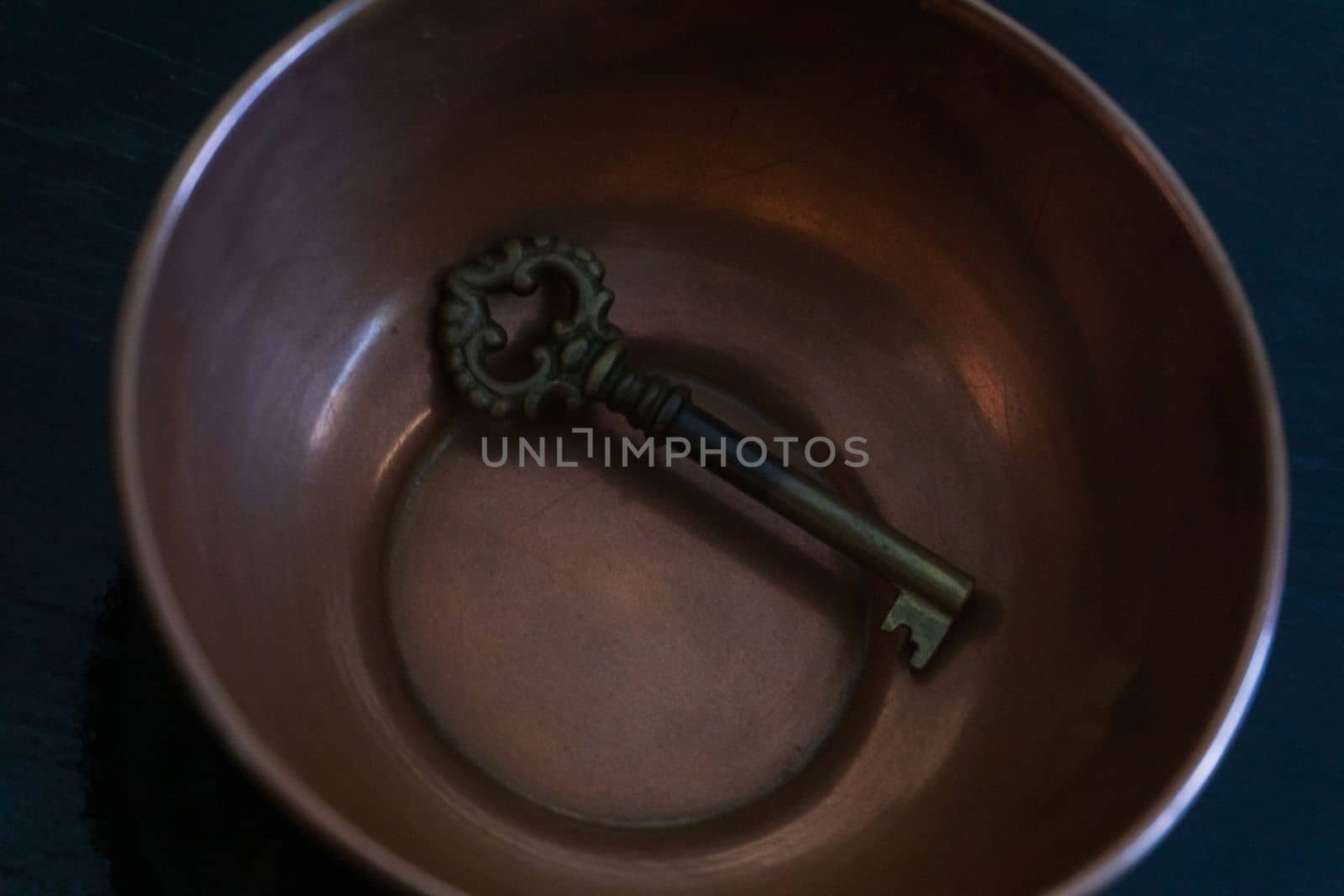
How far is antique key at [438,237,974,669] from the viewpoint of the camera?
682mm

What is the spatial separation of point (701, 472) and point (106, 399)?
36cm

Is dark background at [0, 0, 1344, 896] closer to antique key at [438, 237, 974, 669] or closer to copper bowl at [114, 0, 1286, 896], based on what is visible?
copper bowl at [114, 0, 1286, 896]

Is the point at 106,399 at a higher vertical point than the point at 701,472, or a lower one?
lower

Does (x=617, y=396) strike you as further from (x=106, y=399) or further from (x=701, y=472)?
(x=106, y=399)

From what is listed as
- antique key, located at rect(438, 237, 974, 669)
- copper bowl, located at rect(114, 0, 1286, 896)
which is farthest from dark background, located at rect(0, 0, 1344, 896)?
antique key, located at rect(438, 237, 974, 669)

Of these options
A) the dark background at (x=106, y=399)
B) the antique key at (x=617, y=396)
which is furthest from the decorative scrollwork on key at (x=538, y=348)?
the dark background at (x=106, y=399)

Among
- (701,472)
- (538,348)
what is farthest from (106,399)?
(701,472)

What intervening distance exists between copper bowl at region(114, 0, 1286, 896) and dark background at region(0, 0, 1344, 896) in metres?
0.09

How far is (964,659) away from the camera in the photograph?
697 mm

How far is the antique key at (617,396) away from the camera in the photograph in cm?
68

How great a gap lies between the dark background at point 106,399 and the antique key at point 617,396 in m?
0.19

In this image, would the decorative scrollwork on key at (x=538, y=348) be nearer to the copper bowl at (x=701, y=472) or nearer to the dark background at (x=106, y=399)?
the copper bowl at (x=701, y=472)

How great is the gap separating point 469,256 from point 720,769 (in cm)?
37

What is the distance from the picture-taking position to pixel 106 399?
560 millimetres
